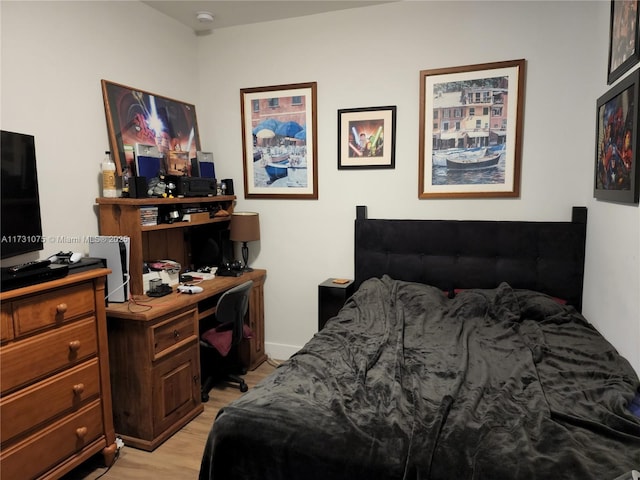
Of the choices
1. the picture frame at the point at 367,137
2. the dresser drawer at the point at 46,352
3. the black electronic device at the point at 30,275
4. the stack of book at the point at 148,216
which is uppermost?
the picture frame at the point at 367,137

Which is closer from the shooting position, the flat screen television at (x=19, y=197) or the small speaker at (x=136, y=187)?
the flat screen television at (x=19, y=197)

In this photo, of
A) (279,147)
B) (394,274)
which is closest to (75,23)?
(279,147)

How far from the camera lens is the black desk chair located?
111 inches

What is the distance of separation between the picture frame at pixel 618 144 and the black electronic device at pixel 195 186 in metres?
2.64

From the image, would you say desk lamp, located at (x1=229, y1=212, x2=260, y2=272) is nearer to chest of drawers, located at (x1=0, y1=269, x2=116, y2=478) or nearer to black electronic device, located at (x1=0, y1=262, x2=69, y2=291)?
chest of drawers, located at (x1=0, y1=269, x2=116, y2=478)

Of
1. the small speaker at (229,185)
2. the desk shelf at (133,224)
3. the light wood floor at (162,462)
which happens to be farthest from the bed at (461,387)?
the small speaker at (229,185)

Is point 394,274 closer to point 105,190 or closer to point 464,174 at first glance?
point 464,174

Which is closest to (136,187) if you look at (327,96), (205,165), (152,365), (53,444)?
(205,165)

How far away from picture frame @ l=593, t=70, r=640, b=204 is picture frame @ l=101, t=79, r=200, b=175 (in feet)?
9.38

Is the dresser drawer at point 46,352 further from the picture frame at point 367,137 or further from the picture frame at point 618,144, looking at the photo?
the picture frame at point 618,144

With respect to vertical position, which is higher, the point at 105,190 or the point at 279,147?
the point at 279,147

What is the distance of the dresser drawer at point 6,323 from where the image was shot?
1756 mm

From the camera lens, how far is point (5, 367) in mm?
1764

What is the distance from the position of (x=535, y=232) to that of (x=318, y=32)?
2216 millimetres
